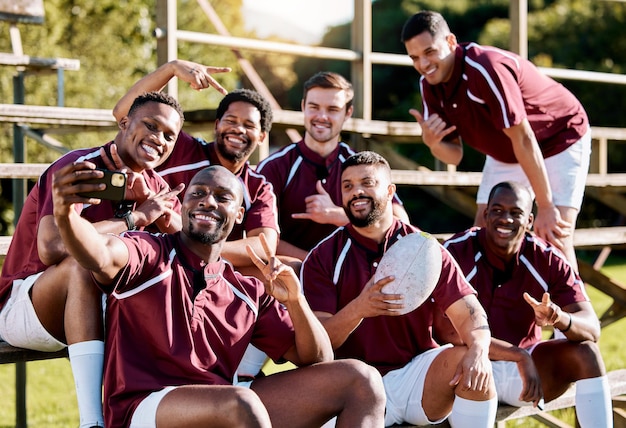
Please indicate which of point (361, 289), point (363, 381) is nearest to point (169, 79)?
point (361, 289)

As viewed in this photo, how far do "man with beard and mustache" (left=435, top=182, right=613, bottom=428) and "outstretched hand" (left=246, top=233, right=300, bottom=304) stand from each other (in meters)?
1.00

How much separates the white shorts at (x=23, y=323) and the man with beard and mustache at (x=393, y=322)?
0.99m

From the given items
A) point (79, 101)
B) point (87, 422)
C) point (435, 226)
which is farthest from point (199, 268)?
point (435, 226)

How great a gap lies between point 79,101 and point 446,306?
1226 cm

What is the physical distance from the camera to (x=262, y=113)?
398cm

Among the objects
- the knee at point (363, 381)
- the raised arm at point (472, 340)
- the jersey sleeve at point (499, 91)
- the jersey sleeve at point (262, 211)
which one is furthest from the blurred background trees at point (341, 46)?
the knee at point (363, 381)

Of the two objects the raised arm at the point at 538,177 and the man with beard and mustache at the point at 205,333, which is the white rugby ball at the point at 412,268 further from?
the raised arm at the point at 538,177

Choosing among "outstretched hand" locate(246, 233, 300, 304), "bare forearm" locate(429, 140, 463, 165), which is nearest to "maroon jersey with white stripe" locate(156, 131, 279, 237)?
"outstretched hand" locate(246, 233, 300, 304)

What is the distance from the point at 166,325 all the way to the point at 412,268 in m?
0.94

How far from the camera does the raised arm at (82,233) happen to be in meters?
2.32

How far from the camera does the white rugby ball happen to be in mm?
3139

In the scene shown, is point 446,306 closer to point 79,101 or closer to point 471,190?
point 471,190

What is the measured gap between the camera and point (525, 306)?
12.7 ft

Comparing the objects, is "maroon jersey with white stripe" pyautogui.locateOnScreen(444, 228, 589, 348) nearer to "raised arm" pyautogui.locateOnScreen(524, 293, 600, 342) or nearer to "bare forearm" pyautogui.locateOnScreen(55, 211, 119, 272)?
"raised arm" pyautogui.locateOnScreen(524, 293, 600, 342)
